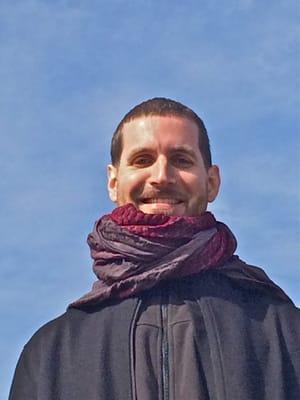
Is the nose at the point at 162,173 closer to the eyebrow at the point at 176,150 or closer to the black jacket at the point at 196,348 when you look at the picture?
the eyebrow at the point at 176,150

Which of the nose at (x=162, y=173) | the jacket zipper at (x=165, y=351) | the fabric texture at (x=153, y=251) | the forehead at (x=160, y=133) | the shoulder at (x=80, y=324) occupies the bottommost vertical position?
the jacket zipper at (x=165, y=351)

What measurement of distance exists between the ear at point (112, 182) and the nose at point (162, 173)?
1.00ft

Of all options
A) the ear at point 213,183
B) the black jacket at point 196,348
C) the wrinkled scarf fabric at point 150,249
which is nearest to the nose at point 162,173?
the wrinkled scarf fabric at point 150,249

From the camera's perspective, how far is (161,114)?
5.14 meters

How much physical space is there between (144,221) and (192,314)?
1.62ft

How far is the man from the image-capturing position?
14.8 feet

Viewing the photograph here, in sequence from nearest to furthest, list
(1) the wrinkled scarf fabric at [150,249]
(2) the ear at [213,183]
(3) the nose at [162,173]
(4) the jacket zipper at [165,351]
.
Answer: (4) the jacket zipper at [165,351] → (1) the wrinkled scarf fabric at [150,249] → (3) the nose at [162,173] → (2) the ear at [213,183]

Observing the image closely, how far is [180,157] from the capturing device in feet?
16.4

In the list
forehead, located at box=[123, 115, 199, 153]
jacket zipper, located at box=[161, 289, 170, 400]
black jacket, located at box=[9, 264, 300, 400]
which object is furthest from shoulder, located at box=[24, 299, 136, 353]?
forehead, located at box=[123, 115, 199, 153]

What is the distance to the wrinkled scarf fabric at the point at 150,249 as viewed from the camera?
4.72 m

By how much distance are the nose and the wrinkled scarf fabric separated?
0.17m

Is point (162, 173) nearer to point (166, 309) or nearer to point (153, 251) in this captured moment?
point (153, 251)

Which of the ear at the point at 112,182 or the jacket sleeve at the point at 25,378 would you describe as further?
the ear at the point at 112,182

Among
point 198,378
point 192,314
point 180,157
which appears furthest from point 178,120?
point 198,378
